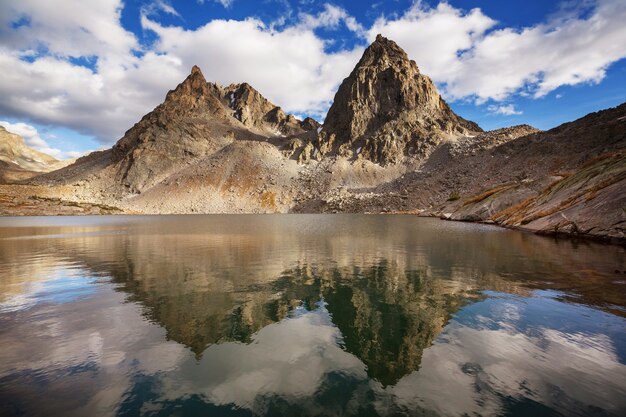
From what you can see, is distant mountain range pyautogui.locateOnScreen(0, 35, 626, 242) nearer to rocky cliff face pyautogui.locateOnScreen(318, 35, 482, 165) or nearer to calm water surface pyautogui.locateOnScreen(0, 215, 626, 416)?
rocky cliff face pyautogui.locateOnScreen(318, 35, 482, 165)

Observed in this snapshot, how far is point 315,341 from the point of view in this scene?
9930 mm

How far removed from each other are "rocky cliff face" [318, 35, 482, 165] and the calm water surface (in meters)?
158

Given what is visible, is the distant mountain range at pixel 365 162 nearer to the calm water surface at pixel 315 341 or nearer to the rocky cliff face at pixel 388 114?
the rocky cliff face at pixel 388 114

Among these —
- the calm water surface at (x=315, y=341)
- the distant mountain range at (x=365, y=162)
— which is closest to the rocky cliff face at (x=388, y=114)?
the distant mountain range at (x=365, y=162)

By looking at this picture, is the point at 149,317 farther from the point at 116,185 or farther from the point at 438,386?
the point at 116,185

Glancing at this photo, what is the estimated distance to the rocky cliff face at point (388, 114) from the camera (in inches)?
6747

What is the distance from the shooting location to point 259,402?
686 centimetres

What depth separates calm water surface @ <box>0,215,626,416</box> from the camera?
6879 millimetres

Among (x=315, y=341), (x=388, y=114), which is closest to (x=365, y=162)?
(x=388, y=114)

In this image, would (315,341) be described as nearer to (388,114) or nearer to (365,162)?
(365,162)

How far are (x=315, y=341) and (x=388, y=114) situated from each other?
18825 centimetres

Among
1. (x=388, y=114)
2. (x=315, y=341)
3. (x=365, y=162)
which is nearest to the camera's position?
(x=315, y=341)

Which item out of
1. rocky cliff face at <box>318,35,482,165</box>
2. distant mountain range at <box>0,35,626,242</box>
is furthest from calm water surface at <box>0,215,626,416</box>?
rocky cliff face at <box>318,35,482,165</box>

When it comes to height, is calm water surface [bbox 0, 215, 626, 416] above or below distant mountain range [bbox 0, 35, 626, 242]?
below
